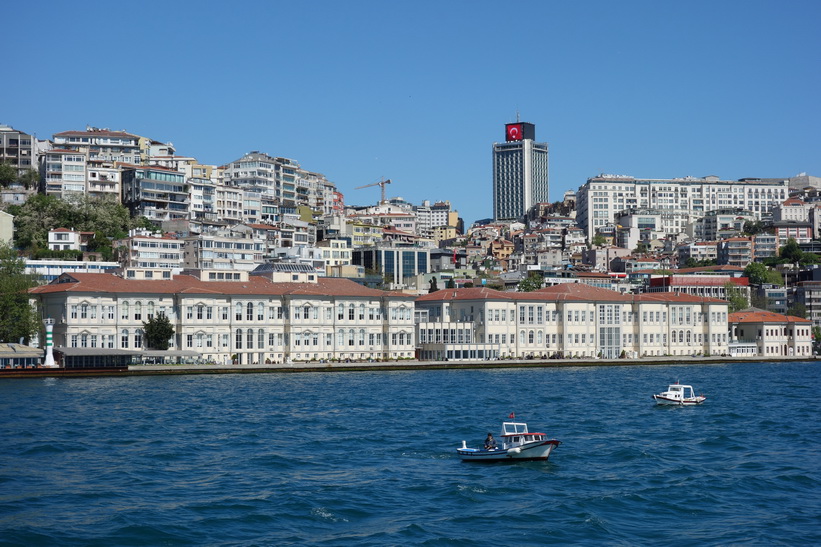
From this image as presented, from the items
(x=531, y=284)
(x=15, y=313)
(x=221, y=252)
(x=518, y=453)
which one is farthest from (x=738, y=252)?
(x=518, y=453)

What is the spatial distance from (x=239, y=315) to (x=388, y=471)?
46764 millimetres

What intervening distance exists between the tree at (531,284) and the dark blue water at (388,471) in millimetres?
56904

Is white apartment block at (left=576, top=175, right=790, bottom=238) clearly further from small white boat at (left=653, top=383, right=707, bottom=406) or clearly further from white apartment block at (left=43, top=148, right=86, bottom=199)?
small white boat at (left=653, top=383, right=707, bottom=406)

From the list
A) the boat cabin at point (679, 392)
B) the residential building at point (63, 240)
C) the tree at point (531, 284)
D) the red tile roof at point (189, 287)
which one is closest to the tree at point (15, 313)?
Result: the red tile roof at point (189, 287)

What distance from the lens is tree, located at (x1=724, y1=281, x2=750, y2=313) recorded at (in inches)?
4567

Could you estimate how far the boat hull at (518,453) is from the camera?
32.0 m

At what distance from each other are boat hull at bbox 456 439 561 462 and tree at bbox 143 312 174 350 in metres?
42.8

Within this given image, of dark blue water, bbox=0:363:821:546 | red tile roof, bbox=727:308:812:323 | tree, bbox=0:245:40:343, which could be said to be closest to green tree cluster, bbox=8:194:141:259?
tree, bbox=0:245:40:343

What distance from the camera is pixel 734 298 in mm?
117750

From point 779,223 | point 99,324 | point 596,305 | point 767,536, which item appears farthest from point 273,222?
point 767,536

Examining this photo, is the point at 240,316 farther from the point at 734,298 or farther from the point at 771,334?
the point at 734,298

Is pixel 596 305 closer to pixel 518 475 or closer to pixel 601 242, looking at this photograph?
pixel 518 475

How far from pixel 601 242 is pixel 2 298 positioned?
118545mm

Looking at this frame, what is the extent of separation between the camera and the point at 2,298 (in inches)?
2734
